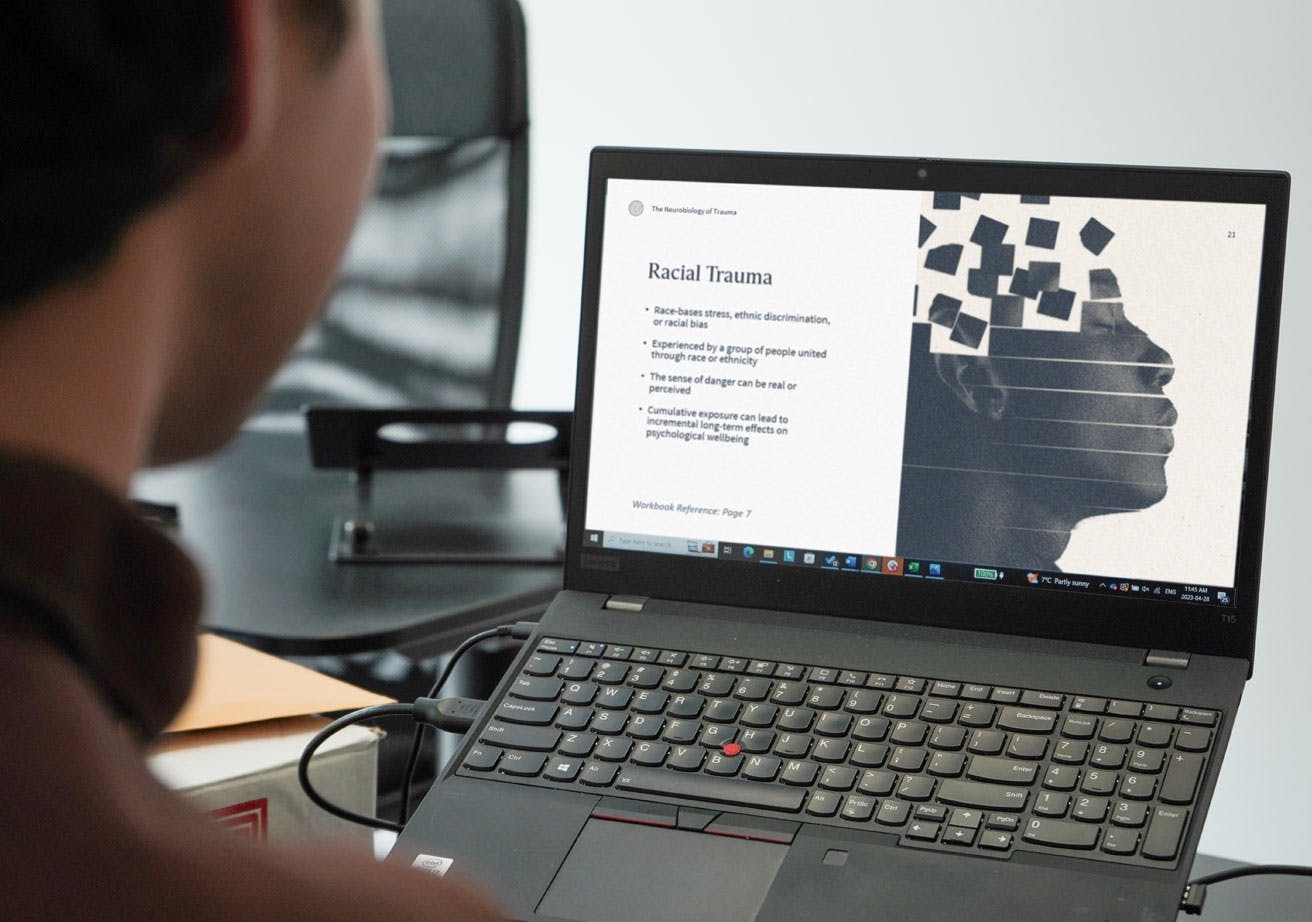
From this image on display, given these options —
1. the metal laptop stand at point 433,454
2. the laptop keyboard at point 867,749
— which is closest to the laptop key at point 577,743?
the laptop keyboard at point 867,749

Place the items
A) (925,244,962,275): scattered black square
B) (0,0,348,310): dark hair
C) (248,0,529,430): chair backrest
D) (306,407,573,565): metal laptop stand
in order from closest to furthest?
(0,0,348,310): dark hair < (925,244,962,275): scattered black square < (306,407,573,565): metal laptop stand < (248,0,529,430): chair backrest

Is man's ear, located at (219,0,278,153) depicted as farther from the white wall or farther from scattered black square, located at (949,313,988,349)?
the white wall

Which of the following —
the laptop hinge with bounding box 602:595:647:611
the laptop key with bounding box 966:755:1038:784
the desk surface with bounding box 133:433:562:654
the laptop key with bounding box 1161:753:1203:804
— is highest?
the laptop hinge with bounding box 602:595:647:611

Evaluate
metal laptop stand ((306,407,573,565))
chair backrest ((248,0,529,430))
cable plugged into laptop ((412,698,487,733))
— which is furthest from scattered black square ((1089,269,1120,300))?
chair backrest ((248,0,529,430))

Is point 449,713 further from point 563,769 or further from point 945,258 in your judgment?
point 945,258

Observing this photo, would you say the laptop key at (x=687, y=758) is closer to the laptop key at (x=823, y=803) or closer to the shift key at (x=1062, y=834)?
the laptop key at (x=823, y=803)

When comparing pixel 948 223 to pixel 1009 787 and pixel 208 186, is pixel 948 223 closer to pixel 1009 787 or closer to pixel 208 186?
pixel 1009 787

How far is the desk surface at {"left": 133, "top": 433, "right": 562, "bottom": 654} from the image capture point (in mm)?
1322

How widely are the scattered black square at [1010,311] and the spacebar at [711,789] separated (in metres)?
0.31

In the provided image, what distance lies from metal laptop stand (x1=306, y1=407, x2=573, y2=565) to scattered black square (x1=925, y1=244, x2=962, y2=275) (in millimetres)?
757

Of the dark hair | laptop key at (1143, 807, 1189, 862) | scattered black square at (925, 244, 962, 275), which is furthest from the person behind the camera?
scattered black square at (925, 244, 962, 275)

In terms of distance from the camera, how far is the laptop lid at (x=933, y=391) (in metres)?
0.86

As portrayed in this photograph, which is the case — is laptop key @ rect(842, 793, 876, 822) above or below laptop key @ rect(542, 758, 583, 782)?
above

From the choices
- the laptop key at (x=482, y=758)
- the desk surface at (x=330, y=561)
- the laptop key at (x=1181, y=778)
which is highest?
the laptop key at (x=1181, y=778)
